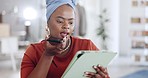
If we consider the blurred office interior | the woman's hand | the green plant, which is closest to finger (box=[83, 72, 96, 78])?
the woman's hand

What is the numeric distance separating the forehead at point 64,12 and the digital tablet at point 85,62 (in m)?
0.10

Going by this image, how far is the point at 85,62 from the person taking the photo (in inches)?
30.2

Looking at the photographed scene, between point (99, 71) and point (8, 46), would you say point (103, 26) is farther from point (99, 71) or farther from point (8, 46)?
point (99, 71)

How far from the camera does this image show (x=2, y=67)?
6.96m

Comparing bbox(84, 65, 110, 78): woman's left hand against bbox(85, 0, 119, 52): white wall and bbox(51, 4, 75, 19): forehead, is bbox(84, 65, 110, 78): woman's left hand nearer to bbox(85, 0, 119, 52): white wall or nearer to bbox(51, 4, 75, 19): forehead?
bbox(51, 4, 75, 19): forehead

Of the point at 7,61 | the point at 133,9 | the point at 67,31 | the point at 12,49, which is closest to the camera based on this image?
the point at 67,31

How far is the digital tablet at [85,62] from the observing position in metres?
0.74

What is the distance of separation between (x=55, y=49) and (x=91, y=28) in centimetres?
691

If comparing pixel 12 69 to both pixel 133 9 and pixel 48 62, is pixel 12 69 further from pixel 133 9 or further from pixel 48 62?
pixel 48 62

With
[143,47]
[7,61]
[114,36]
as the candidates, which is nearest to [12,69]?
[7,61]

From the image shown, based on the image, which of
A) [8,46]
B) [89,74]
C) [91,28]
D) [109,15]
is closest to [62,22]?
[89,74]

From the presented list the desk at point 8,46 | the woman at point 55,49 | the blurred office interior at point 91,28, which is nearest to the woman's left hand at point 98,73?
the woman at point 55,49

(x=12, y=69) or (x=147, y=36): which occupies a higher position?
(x=147, y=36)

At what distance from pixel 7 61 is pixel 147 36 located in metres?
3.47
